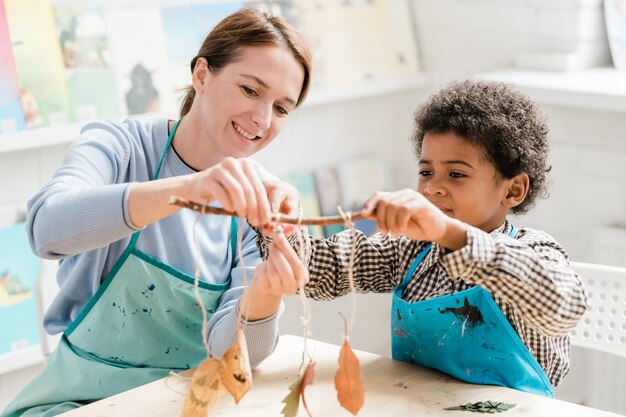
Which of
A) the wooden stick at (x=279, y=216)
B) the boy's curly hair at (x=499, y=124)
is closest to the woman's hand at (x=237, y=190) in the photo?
the wooden stick at (x=279, y=216)

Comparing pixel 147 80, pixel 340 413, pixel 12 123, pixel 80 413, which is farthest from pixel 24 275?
pixel 340 413

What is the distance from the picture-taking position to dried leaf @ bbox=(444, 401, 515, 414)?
1.20 m

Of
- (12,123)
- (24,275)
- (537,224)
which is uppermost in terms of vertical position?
(12,123)

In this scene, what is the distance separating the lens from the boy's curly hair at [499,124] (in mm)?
1429

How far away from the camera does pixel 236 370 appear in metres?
1.04

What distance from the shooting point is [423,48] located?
285 cm

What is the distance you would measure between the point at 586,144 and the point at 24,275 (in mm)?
1482

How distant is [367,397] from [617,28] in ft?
5.29

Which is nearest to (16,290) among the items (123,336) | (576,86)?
Answer: (123,336)

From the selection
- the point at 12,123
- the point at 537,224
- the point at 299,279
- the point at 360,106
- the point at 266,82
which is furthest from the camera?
the point at 360,106

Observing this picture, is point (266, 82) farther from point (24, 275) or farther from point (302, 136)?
point (302, 136)

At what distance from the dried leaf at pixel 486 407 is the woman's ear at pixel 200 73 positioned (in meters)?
0.69

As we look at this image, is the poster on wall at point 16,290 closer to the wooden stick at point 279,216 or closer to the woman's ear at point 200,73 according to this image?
the woman's ear at point 200,73

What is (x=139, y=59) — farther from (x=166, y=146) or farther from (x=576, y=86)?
(x=576, y=86)
